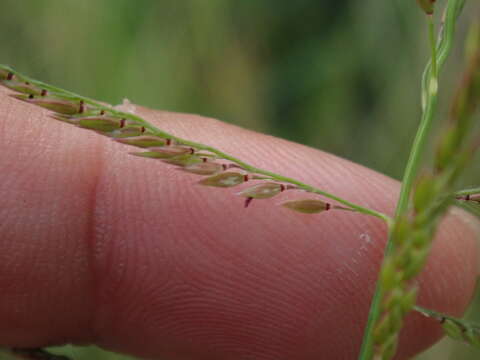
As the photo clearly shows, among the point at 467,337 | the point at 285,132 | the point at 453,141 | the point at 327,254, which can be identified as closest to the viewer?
the point at 453,141

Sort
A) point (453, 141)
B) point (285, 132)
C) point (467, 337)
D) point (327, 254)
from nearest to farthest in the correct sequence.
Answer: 1. point (453, 141)
2. point (467, 337)
3. point (327, 254)
4. point (285, 132)

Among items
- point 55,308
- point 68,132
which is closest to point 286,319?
point 55,308

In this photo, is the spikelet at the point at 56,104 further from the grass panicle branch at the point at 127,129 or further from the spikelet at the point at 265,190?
the spikelet at the point at 265,190

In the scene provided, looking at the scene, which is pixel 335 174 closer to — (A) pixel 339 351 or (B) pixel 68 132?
(A) pixel 339 351

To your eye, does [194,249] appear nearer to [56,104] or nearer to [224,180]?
[224,180]

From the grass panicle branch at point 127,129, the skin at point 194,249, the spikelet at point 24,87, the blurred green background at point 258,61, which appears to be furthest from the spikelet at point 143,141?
the blurred green background at point 258,61

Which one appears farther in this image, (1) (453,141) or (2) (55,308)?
(2) (55,308)

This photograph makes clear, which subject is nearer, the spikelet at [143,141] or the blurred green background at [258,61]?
the spikelet at [143,141]
